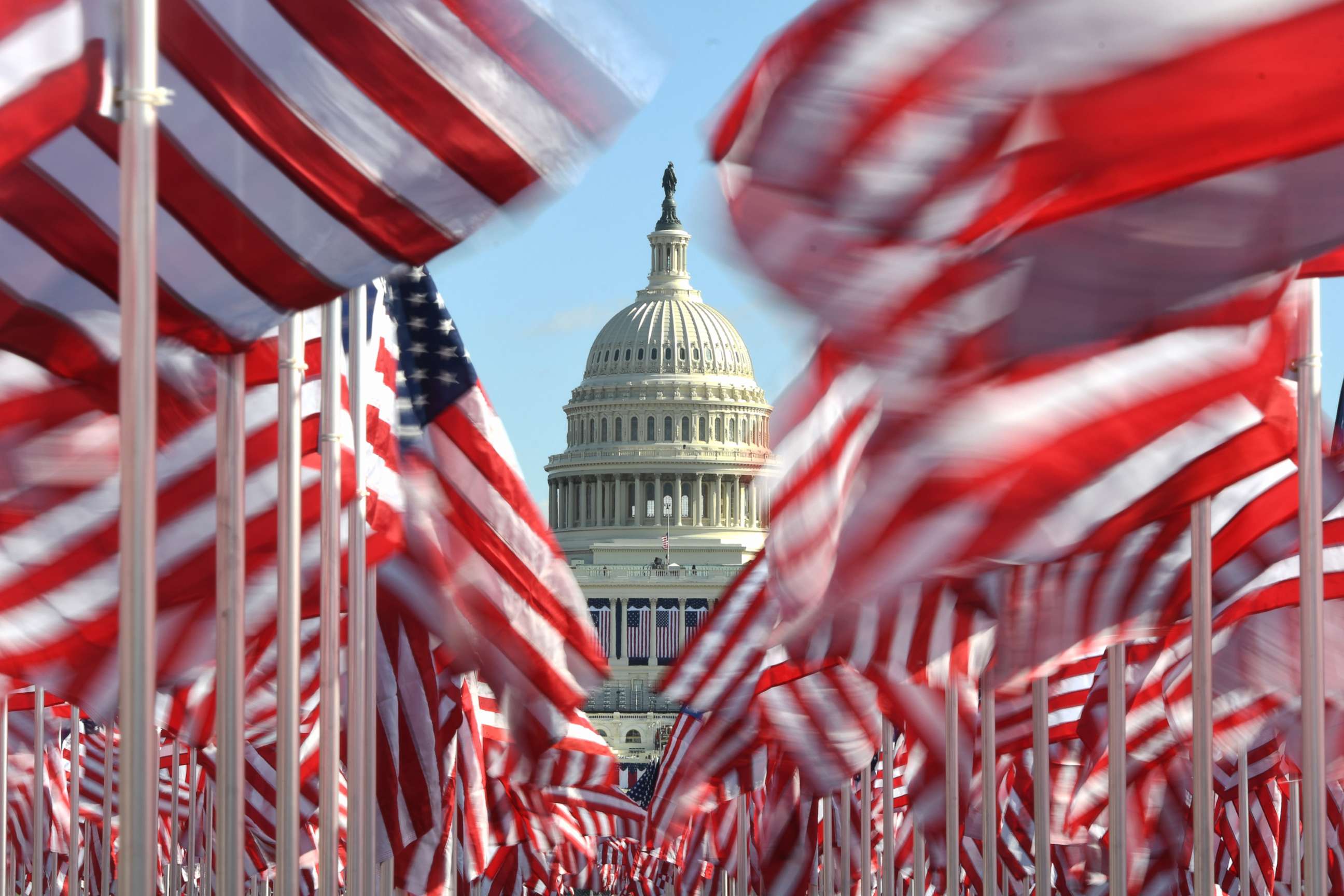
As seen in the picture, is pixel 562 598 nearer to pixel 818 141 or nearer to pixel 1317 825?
pixel 1317 825

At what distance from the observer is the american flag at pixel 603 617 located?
144125 mm

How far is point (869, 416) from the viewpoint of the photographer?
14.3m

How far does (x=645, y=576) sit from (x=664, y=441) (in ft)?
68.4

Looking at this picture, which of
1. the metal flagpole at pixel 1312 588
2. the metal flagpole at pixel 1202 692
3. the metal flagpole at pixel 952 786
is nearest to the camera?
the metal flagpole at pixel 1312 588

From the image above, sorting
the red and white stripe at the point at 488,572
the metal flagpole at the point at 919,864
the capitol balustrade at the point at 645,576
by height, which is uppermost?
the capitol balustrade at the point at 645,576

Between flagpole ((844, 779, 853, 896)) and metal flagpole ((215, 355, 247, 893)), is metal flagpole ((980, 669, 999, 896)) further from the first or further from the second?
metal flagpole ((215, 355, 247, 893))

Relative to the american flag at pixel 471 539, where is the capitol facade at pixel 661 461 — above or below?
above

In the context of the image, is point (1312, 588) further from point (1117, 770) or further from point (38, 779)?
point (38, 779)

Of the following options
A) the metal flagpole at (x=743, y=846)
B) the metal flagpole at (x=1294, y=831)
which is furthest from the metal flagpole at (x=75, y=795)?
the metal flagpole at (x=1294, y=831)

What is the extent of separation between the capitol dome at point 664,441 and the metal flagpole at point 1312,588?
14212cm

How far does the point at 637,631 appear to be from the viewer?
144 meters

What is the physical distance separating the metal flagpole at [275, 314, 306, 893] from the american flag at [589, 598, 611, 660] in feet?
423

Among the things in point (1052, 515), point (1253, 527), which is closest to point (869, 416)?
point (1052, 515)

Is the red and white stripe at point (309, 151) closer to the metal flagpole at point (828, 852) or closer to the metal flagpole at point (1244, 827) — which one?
the metal flagpole at point (1244, 827)
